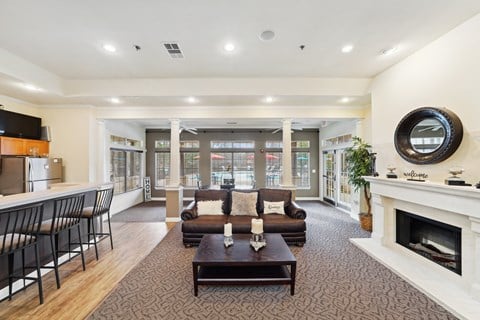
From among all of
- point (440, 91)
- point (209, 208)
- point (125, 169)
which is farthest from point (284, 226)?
point (125, 169)

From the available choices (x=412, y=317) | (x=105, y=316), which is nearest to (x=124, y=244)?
(x=105, y=316)

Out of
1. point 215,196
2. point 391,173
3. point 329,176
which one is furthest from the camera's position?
point 329,176

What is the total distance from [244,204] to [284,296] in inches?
88.4

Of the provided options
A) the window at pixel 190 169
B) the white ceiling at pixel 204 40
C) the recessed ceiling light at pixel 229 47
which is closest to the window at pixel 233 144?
the window at pixel 190 169

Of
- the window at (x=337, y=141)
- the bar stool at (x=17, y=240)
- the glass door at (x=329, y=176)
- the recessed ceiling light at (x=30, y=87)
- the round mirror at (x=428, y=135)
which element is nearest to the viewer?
the bar stool at (x=17, y=240)

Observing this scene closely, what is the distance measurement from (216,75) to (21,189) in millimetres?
4436

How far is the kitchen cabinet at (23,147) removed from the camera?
455 cm

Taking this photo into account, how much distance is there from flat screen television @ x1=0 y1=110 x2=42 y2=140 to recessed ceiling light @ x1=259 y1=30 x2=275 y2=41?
5258mm

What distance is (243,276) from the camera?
2777mm

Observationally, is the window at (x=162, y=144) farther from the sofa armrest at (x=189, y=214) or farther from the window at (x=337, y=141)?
the window at (x=337, y=141)

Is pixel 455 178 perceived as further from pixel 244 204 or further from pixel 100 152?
pixel 100 152

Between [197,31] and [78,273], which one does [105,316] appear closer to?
[78,273]

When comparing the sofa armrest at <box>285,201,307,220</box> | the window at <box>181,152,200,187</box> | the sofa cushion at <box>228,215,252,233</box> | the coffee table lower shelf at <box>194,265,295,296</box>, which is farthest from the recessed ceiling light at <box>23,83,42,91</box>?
the sofa armrest at <box>285,201,307,220</box>

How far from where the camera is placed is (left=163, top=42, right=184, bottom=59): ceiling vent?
3.49 meters
